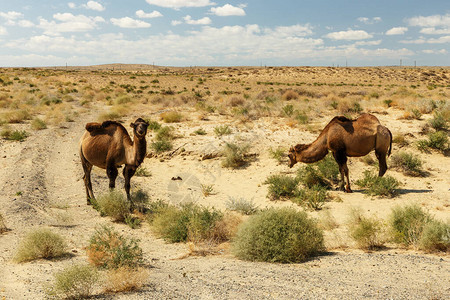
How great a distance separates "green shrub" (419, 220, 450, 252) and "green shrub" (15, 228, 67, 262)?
6.79 meters

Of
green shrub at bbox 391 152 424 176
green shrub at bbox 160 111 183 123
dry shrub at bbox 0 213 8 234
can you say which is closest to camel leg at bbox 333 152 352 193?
green shrub at bbox 391 152 424 176

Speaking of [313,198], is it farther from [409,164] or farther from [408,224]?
[409,164]

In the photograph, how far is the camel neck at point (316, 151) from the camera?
11.8 meters

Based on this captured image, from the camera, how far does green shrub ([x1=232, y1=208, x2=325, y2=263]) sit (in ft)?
21.4

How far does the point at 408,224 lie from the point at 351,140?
4.26 m

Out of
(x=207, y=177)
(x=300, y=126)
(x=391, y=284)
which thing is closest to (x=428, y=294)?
(x=391, y=284)

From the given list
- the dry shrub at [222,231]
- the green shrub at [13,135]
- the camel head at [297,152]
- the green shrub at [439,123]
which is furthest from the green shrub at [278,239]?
the green shrub at [13,135]

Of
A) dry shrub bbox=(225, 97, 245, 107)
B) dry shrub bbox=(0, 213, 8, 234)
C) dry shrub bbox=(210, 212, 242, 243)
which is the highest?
dry shrub bbox=(225, 97, 245, 107)

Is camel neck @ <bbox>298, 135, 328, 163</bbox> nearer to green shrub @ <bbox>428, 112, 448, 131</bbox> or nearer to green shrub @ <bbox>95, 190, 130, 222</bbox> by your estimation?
green shrub @ <bbox>95, 190, 130, 222</bbox>

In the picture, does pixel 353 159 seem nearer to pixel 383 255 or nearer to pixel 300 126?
pixel 300 126

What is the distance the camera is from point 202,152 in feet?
52.0

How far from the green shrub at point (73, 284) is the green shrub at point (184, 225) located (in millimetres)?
3115

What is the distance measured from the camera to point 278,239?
661 centimetres

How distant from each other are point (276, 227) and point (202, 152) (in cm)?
942
